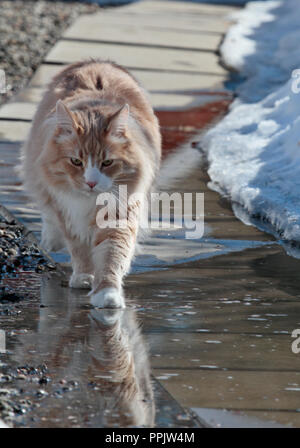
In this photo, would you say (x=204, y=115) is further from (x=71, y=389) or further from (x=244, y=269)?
(x=71, y=389)

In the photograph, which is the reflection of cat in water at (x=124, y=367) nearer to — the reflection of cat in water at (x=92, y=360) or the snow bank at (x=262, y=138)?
the reflection of cat in water at (x=92, y=360)

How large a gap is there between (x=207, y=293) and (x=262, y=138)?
3.89 m

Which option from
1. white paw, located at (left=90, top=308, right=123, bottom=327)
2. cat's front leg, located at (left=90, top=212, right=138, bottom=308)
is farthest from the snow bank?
white paw, located at (left=90, top=308, right=123, bottom=327)

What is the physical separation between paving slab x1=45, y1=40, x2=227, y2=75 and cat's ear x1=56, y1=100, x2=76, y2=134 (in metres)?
6.59

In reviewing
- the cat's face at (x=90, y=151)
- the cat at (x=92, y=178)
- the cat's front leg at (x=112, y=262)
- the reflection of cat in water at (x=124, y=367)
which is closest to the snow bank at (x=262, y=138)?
the cat at (x=92, y=178)

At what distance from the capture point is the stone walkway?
13.5ft

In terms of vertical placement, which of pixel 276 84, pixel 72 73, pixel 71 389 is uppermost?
pixel 72 73

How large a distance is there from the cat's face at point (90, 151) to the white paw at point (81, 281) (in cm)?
54

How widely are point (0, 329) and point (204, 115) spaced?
19.8 feet

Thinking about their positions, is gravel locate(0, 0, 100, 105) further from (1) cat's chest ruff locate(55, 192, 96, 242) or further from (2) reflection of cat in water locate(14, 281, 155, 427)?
(2) reflection of cat in water locate(14, 281, 155, 427)

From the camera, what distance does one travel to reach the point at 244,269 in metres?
5.97

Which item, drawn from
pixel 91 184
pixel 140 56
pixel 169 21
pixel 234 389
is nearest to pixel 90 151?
pixel 91 184

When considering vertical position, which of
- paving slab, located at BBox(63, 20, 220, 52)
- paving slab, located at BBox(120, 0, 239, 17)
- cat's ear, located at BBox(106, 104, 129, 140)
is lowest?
paving slab, located at BBox(120, 0, 239, 17)

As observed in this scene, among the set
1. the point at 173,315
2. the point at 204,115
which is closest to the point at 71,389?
the point at 173,315
